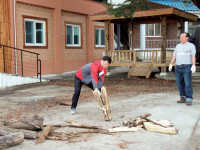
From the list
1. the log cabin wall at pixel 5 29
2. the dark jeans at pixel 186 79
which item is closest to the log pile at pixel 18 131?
the dark jeans at pixel 186 79

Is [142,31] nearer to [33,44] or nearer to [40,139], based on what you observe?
[33,44]

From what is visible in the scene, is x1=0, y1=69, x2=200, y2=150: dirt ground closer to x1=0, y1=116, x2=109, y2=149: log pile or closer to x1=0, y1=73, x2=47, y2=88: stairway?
x1=0, y1=116, x2=109, y2=149: log pile

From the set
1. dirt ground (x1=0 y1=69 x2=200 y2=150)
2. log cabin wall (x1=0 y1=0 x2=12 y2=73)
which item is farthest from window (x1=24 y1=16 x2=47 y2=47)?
dirt ground (x1=0 y1=69 x2=200 y2=150)

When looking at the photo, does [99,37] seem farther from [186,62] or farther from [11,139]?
[11,139]

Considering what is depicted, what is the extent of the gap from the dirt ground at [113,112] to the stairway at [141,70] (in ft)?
6.73

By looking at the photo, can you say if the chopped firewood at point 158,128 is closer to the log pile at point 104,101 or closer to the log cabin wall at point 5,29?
the log pile at point 104,101

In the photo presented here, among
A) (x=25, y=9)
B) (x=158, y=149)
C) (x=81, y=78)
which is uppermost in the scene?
(x=25, y=9)

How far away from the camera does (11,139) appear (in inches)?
189

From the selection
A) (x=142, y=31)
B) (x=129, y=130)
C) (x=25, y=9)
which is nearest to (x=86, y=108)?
(x=129, y=130)

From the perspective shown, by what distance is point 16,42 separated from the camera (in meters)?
14.9

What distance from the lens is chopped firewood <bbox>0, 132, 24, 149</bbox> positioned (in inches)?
186

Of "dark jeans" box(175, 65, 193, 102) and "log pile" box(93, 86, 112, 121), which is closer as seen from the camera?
"log pile" box(93, 86, 112, 121)

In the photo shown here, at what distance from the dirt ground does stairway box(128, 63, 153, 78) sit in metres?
2.05

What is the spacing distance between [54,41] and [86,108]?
10.2 meters
